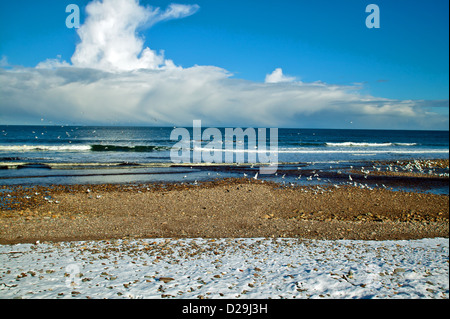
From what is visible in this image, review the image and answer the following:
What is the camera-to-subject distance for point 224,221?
1012 cm

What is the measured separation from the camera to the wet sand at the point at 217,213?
28.9 feet

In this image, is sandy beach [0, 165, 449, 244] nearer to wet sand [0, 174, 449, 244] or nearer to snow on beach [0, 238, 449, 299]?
wet sand [0, 174, 449, 244]

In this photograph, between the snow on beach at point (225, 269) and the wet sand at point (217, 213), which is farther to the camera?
the wet sand at point (217, 213)

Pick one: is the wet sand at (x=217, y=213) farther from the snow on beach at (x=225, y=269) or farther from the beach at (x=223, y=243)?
the snow on beach at (x=225, y=269)

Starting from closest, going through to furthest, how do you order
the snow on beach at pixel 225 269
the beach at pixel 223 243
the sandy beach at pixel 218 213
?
the snow on beach at pixel 225 269 → the beach at pixel 223 243 → the sandy beach at pixel 218 213

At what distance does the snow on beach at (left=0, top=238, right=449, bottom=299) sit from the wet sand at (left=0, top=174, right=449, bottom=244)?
101cm

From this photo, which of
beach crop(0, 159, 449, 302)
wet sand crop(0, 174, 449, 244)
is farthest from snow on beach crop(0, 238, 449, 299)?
wet sand crop(0, 174, 449, 244)

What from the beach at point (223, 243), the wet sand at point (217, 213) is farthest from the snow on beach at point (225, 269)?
the wet sand at point (217, 213)

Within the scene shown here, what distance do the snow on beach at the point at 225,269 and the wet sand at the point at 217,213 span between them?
1015mm

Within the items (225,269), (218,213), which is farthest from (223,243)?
(218,213)

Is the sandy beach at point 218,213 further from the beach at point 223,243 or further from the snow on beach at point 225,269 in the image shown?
the snow on beach at point 225,269

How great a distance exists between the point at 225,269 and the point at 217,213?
17.0 ft

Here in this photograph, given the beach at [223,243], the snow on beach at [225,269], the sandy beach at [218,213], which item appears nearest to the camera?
the snow on beach at [225,269]

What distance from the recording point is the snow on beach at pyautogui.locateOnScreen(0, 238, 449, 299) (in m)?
5.09
